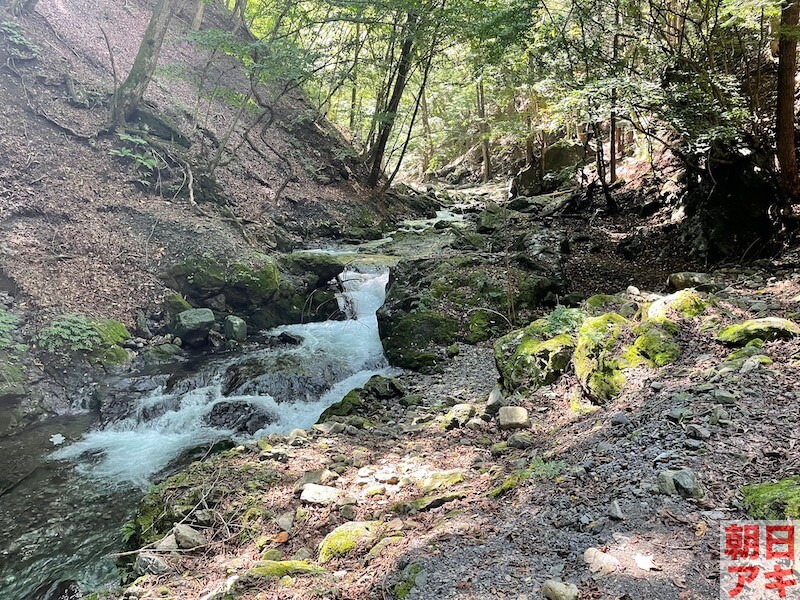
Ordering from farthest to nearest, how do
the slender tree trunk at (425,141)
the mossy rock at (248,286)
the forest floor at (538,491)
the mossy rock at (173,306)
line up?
the slender tree trunk at (425,141), the mossy rock at (248,286), the mossy rock at (173,306), the forest floor at (538,491)

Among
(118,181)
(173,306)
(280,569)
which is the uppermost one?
(118,181)

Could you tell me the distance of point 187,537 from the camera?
3938mm

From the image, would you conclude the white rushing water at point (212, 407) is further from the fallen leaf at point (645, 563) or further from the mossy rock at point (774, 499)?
the mossy rock at point (774, 499)

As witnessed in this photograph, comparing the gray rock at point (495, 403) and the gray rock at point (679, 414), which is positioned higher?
the gray rock at point (679, 414)

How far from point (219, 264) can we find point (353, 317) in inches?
129

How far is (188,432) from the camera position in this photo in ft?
23.7

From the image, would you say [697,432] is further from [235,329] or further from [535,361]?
[235,329]

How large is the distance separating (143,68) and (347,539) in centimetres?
1349

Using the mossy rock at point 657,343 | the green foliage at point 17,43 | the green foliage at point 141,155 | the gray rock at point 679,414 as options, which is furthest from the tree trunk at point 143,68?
the gray rock at point 679,414

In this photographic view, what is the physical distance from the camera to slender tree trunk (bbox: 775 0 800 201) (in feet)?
21.0

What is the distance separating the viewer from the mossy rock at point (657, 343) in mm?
4637

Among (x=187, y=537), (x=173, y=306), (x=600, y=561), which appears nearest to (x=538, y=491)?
(x=600, y=561)

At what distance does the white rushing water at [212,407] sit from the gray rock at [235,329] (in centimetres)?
75

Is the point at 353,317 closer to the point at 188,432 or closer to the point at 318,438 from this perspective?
the point at 188,432
